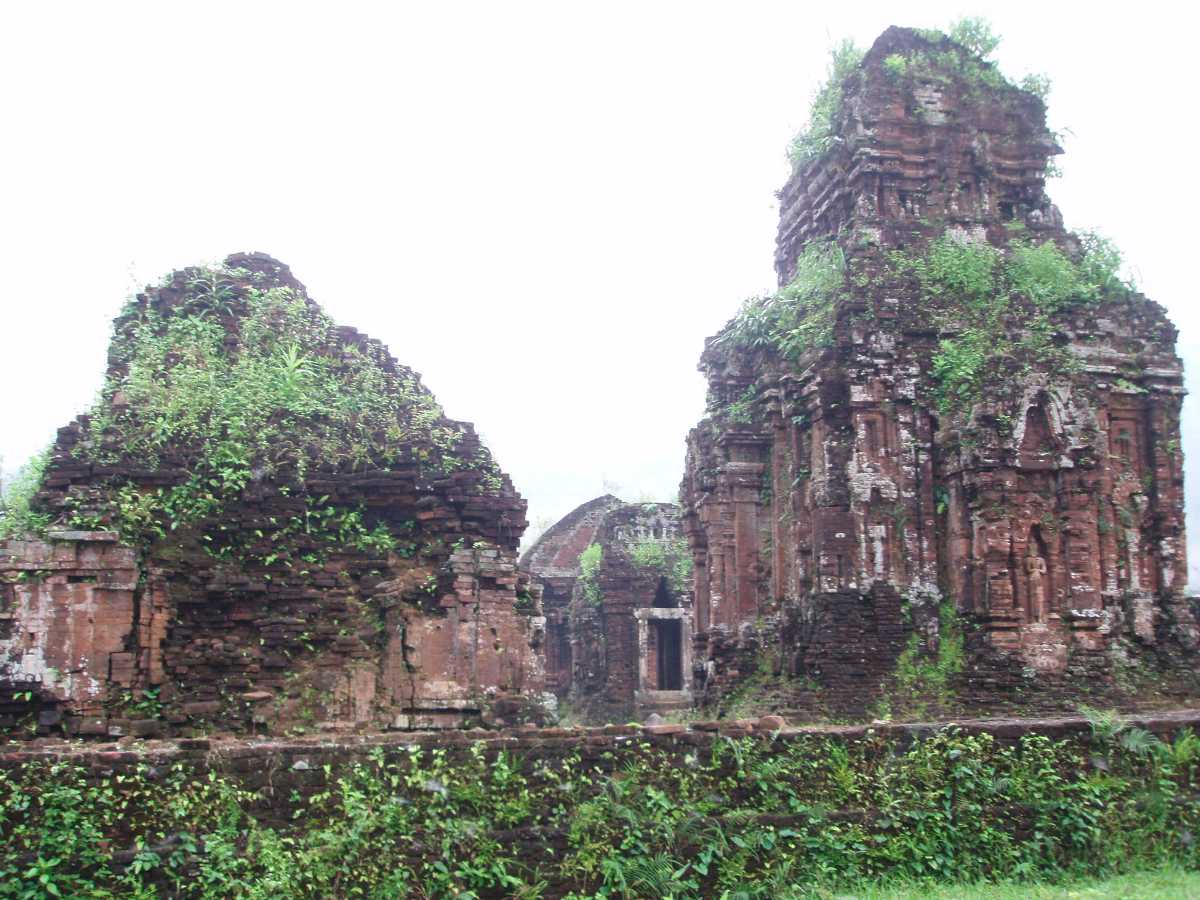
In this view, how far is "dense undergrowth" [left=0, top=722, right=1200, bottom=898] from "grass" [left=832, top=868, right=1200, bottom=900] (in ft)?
0.80

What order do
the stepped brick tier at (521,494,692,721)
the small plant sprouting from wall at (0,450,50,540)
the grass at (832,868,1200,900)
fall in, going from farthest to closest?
1. the stepped brick tier at (521,494,692,721)
2. the small plant sprouting from wall at (0,450,50,540)
3. the grass at (832,868,1200,900)

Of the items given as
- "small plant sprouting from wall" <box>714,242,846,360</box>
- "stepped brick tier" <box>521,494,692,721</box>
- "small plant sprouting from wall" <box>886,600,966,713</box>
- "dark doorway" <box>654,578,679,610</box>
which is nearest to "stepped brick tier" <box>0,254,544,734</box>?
"small plant sprouting from wall" <box>886,600,966,713</box>

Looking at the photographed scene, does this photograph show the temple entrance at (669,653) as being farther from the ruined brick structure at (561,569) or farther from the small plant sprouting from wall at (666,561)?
the ruined brick structure at (561,569)

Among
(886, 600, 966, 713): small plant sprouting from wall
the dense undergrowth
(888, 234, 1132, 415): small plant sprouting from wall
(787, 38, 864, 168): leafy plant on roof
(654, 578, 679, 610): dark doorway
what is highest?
(787, 38, 864, 168): leafy plant on roof

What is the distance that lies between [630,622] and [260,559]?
15277 millimetres

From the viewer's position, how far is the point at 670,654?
89.2ft

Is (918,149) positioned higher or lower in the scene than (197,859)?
higher

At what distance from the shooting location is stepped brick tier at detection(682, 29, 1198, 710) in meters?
14.8

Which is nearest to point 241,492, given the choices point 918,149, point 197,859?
point 197,859

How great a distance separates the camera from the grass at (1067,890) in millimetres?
8047

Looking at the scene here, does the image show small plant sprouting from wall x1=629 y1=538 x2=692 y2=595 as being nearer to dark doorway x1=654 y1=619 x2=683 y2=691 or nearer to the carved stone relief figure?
dark doorway x1=654 y1=619 x2=683 y2=691

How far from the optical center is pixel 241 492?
11961 mm

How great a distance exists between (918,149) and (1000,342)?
3.13 meters

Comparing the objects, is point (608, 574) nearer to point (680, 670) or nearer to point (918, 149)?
point (680, 670)
